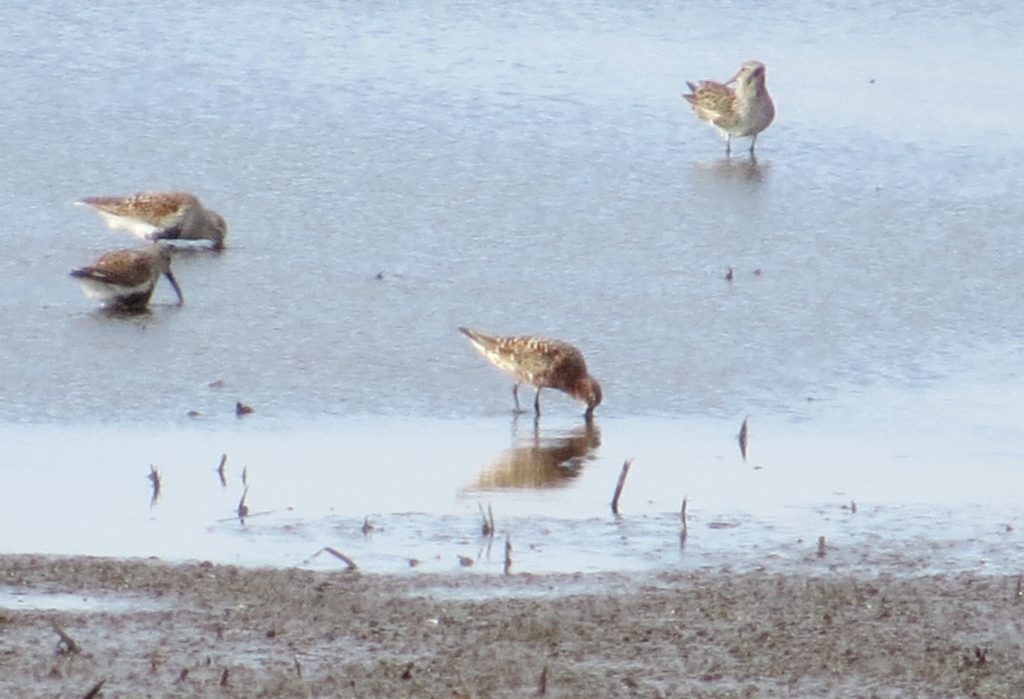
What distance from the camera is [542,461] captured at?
843 cm

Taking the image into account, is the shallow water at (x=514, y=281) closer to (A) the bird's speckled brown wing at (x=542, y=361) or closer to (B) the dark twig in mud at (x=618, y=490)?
(B) the dark twig in mud at (x=618, y=490)

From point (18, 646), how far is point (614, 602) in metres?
1.78

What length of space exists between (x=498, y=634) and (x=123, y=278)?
515 centimetres

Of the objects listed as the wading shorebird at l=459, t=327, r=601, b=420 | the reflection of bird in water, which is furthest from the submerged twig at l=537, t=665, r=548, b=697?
the wading shorebird at l=459, t=327, r=601, b=420

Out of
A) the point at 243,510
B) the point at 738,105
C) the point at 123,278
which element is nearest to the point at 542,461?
the point at 243,510

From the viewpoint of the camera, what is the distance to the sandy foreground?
18.6 feet

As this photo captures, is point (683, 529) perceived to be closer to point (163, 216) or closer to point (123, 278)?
point (123, 278)

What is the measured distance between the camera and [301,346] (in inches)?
388

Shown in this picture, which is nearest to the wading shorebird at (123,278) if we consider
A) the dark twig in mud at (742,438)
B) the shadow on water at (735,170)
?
the dark twig in mud at (742,438)

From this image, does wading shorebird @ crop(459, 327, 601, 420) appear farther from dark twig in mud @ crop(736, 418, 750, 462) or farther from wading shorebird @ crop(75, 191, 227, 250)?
wading shorebird @ crop(75, 191, 227, 250)

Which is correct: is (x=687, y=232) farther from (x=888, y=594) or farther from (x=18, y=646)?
(x=18, y=646)

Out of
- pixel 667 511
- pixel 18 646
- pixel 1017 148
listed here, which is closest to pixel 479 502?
pixel 667 511

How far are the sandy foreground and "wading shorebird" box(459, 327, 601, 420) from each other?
234cm

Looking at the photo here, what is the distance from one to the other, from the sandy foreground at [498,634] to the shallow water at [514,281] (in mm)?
357
